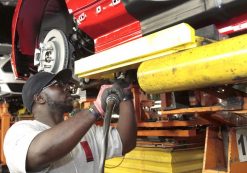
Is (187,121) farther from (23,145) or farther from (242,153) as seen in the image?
(23,145)

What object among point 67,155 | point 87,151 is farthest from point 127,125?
point 67,155

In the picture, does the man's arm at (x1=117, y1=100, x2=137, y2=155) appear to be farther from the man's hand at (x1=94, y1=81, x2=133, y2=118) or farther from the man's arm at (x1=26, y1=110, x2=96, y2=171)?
the man's arm at (x1=26, y1=110, x2=96, y2=171)

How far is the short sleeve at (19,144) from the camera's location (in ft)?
4.99

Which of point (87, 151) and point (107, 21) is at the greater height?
point (107, 21)

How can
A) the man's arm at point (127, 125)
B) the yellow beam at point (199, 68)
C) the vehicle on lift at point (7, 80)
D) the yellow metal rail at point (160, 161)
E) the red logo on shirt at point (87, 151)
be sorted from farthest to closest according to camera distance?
the vehicle on lift at point (7, 80) → the yellow metal rail at point (160, 161) → the man's arm at point (127, 125) → the red logo on shirt at point (87, 151) → the yellow beam at point (199, 68)

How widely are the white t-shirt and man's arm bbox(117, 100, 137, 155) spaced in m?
0.04

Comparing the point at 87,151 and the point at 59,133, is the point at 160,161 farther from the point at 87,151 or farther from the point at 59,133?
the point at 59,133

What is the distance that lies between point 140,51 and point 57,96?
813mm

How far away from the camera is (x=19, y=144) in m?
1.56

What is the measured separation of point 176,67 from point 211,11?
0.87ft

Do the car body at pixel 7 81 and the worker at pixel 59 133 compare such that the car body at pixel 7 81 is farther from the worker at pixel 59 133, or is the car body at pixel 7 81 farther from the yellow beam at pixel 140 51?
the yellow beam at pixel 140 51

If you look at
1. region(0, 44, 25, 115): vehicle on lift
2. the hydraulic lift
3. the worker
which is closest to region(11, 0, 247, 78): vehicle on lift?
the hydraulic lift

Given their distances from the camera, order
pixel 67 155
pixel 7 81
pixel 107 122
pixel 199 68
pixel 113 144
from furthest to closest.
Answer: pixel 7 81 < pixel 113 144 < pixel 67 155 < pixel 107 122 < pixel 199 68

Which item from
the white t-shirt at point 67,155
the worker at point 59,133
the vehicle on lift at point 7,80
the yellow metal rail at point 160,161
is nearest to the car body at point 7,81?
the vehicle on lift at point 7,80
